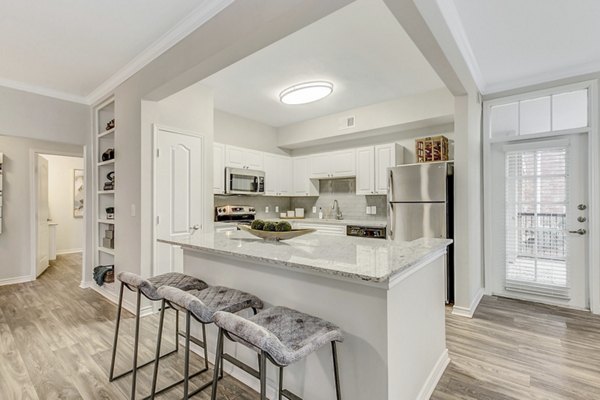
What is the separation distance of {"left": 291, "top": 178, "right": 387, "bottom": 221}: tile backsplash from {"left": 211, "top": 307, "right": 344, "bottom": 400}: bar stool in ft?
12.3

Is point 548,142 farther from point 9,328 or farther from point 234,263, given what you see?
point 9,328

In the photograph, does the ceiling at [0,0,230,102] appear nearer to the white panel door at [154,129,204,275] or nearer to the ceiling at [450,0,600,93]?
the white panel door at [154,129,204,275]

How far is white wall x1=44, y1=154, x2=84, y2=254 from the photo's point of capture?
7.05 meters

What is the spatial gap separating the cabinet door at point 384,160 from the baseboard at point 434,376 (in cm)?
262

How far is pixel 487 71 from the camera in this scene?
3.31 m

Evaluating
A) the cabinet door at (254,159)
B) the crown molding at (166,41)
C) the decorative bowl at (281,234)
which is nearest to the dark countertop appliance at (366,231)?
the cabinet door at (254,159)

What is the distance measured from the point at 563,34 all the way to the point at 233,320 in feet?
11.4

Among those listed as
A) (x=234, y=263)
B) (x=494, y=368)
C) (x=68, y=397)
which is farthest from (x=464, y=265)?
(x=68, y=397)

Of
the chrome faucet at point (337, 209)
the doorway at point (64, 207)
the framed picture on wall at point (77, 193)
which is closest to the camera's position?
the chrome faucet at point (337, 209)

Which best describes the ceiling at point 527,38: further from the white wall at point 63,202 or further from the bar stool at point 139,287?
the white wall at point 63,202

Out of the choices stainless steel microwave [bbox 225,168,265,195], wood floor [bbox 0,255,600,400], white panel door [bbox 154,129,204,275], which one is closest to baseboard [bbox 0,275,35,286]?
wood floor [bbox 0,255,600,400]

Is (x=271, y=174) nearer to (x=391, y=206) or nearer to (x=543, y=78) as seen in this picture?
(x=391, y=206)

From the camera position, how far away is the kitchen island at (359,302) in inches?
57.3

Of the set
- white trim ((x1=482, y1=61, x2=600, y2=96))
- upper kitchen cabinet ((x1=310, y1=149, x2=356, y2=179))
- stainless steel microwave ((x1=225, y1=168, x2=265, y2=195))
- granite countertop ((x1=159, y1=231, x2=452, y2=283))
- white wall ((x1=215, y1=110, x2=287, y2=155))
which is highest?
white trim ((x1=482, y1=61, x2=600, y2=96))
